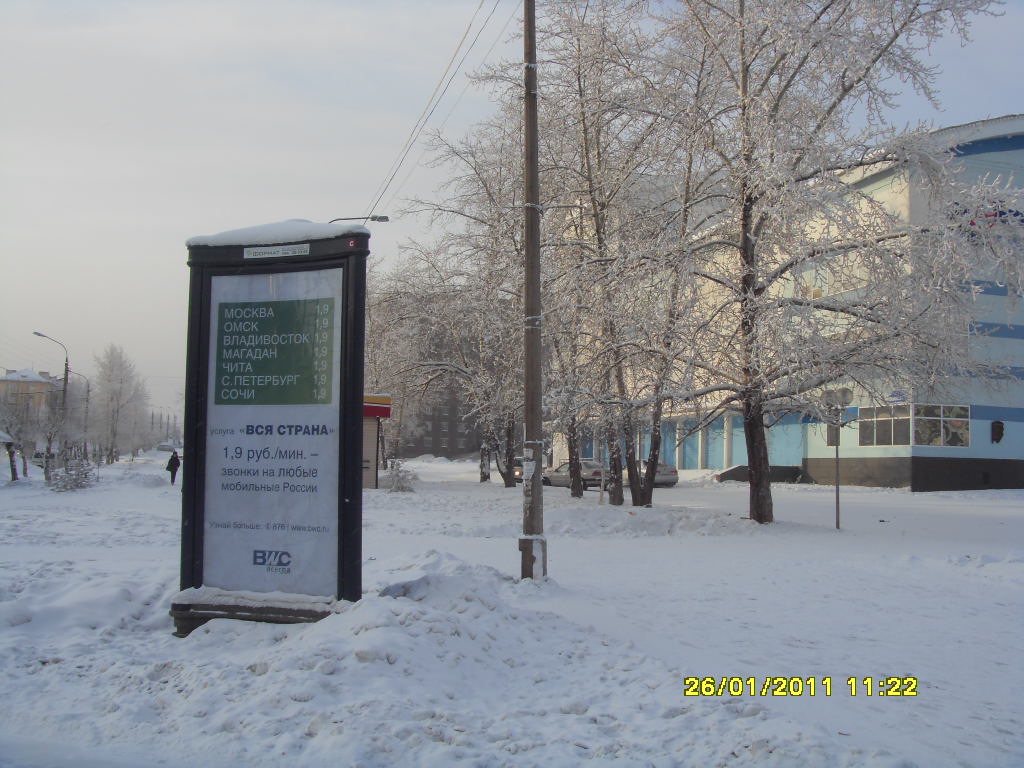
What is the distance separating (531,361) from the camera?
31.8ft

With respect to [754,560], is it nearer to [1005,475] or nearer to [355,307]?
[355,307]

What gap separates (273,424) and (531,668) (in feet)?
10.4

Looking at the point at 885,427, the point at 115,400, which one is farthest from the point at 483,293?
the point at 115,400

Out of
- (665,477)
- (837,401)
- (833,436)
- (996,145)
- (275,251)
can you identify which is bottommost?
(665,477)

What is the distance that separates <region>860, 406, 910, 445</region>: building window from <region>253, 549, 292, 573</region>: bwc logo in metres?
28.3

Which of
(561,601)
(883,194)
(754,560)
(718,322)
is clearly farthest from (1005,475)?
(561,601)

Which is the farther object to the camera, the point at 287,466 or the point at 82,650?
the point at 287,466

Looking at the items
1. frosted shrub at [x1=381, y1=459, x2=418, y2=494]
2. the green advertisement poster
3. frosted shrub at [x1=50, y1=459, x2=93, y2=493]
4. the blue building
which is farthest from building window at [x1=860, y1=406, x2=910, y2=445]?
frosted shrub at [x1=50, y1=459, x2=93, y2=493]

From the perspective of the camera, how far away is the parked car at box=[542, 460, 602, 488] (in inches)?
1353

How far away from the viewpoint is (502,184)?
24.1m

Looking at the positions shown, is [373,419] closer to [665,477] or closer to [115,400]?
[665,477]

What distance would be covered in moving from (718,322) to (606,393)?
3703mm

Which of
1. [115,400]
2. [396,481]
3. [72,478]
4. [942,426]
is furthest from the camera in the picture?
[115,400]
